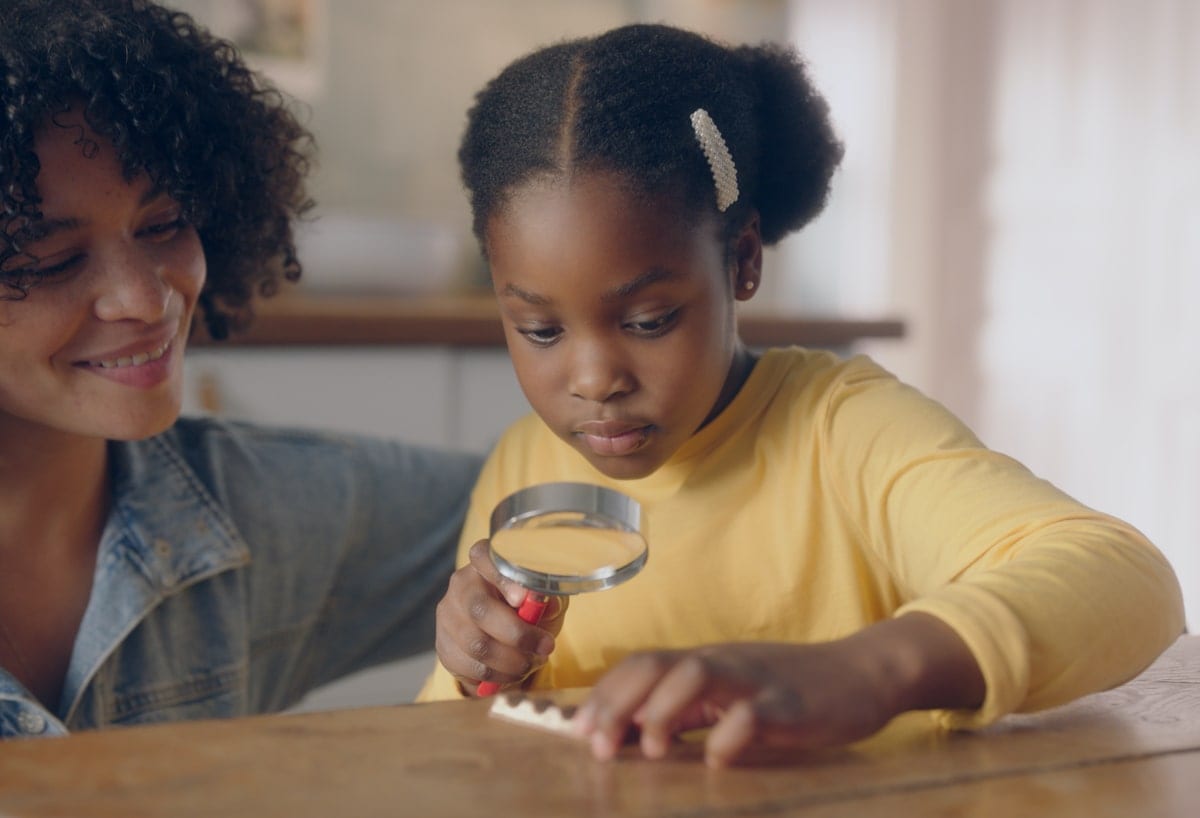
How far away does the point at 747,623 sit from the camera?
107 centimetres

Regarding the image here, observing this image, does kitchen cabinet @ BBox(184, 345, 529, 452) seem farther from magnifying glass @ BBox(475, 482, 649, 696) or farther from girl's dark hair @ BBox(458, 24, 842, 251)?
magnifying glass @ BBox(475, 482, 649, 696)

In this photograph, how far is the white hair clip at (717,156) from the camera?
99cm

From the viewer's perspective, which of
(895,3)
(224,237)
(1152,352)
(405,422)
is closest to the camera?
(224,237)

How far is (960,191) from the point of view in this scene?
322 centimetres

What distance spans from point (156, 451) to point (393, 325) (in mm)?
955

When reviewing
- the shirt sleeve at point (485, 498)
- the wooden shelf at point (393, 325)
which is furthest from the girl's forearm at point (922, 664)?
the wooden shelf at point (393, 325)

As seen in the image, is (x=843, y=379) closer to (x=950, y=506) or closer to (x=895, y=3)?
(x=950, y=506)

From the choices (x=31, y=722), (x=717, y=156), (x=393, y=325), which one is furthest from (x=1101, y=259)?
(x=31, y=722)

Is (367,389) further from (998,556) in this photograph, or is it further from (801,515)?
(998,556)

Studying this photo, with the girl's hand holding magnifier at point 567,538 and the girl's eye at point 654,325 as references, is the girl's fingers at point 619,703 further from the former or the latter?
the girl's eye at point 654,325

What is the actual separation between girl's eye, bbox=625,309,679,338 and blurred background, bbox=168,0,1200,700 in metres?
1.48

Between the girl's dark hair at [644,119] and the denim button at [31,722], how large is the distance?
21.5 inches

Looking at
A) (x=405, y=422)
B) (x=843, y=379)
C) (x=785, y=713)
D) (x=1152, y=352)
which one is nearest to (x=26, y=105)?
(x=843, y=379)

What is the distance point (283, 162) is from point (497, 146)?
54 centimetres
